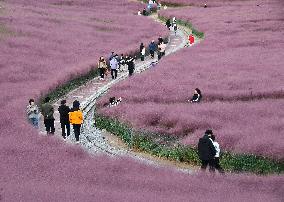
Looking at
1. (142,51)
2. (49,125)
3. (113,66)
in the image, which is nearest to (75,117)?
(49,125)

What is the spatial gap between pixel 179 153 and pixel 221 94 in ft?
25.7

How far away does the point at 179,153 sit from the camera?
890 inches

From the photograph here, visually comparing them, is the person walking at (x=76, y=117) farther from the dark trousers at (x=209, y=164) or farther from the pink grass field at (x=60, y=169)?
the dark trousers at (x=209, y=164)

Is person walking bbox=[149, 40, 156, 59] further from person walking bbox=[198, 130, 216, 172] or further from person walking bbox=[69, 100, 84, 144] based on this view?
person walking bbox=[198, 130, 216, 172]

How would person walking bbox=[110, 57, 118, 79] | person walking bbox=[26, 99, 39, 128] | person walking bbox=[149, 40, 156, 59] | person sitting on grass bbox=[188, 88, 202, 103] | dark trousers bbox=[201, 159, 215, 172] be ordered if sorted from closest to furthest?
dark trousers bbox=[201, 159, 215, 172], person walking bbox=[26, 99, 39, 128], person sitting on grass bbox=[188, 88, 202, 103], person walking bbox=[110, 57, 118, 79], person walking bbox=[149, 40, 156, 59]

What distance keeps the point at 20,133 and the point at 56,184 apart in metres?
6.35

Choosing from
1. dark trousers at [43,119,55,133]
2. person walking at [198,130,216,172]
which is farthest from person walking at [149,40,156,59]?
person walking at [198,130,216,172]

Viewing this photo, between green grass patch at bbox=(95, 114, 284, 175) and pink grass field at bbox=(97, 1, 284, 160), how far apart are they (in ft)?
0.86

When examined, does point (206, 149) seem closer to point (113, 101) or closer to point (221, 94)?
point (221, 94)

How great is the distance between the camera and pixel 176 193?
14.0 m

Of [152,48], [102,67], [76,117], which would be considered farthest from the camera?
[152,48]

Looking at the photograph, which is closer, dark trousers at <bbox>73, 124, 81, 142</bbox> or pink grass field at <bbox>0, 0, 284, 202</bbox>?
pink grass field at <bbox>0, 0, 284, 202</bbox>

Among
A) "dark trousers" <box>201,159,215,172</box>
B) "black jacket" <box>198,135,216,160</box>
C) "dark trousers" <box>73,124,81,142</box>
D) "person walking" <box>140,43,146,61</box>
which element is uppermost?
"black jacket" <box>198,135,216,160</box>

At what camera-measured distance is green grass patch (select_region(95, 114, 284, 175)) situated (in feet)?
66.7
